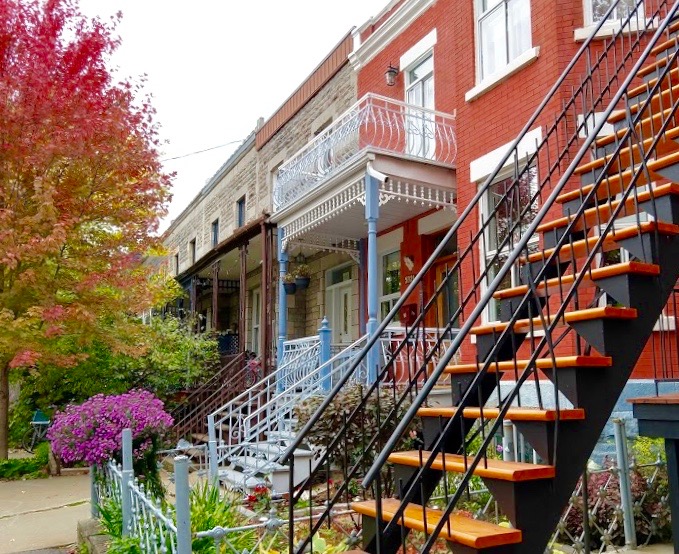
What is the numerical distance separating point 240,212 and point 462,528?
16674mm

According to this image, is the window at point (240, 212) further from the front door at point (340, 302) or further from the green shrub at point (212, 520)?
the green shrub at point (212, 520)

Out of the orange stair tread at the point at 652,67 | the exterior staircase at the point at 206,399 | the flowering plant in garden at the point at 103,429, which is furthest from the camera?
the exterior staircase at the point at 206,399

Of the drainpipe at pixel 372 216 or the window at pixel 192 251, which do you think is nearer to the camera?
the drainpipe at pixel 372 216

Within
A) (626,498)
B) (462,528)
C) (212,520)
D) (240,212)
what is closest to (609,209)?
(462,528)

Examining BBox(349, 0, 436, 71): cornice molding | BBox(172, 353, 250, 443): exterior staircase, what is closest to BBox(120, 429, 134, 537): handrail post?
BBox(172, 353, 250, 443): exterior staircase

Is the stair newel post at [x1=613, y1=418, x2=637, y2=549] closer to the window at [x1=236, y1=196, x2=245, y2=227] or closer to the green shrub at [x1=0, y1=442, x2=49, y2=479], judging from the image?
the green shrub at [x1=0, y1=442, x2=49, y2=479]

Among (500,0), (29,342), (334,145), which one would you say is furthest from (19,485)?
(500,0)

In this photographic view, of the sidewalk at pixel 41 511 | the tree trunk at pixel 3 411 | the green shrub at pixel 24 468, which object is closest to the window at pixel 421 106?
the sidewalk at pixel 41 511

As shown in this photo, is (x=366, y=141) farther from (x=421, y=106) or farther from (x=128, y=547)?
(x=128, y=547)

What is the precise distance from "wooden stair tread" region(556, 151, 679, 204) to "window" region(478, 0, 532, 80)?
12.7 ft

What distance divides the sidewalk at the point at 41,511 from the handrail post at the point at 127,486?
5.32 ft

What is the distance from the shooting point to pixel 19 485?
9.02 m

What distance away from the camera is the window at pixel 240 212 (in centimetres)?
1880

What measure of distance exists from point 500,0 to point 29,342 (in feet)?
26.5
